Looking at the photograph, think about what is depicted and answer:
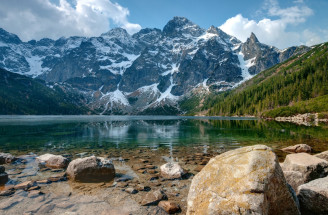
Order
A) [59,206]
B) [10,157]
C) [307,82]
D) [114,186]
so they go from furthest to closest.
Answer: [307,82] < [10,157] < [114,186] < [59,206]

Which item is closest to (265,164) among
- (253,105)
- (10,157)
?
(10,157)

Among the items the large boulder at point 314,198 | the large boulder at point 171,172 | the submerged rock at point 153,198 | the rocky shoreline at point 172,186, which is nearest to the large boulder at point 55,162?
the rocky shoreline at point 172,186

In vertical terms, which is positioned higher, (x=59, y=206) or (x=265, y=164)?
(x=265, y=164)

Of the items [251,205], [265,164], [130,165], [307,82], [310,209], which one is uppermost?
[307,82]

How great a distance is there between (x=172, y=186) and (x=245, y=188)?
781cm

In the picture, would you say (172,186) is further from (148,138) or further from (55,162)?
(148,138)

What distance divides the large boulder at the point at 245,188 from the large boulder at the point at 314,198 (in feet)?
5.62

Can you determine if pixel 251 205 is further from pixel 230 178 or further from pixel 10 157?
pixel 10 157

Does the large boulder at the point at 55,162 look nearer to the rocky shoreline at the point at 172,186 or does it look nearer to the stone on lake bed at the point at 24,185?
the rocky shoreline at the point at 172,186

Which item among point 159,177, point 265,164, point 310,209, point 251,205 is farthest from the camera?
point 159,177

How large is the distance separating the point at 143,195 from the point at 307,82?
17685 cm

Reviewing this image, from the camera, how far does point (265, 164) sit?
6.99m

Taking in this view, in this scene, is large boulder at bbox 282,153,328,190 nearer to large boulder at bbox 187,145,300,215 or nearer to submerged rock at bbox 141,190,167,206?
large boulder at bbox 187,145,300,215

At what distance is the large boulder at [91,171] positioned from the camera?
48.5 feet
